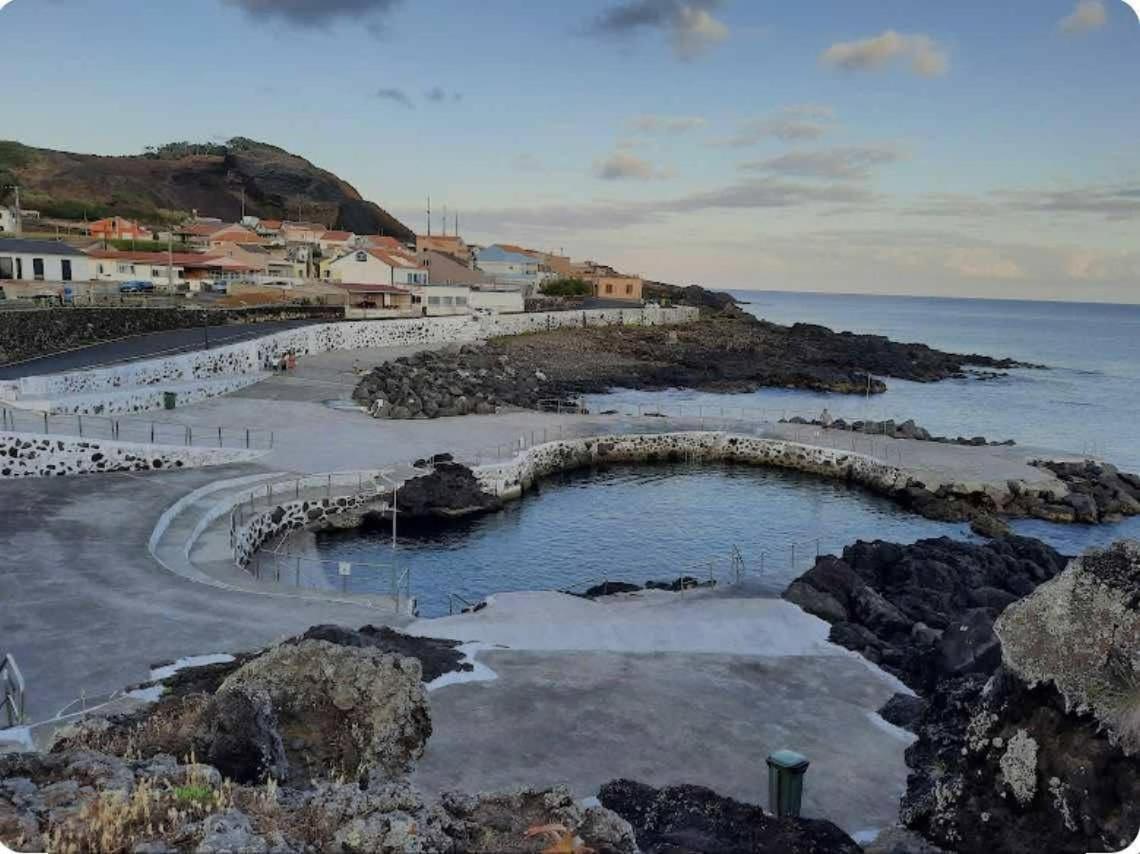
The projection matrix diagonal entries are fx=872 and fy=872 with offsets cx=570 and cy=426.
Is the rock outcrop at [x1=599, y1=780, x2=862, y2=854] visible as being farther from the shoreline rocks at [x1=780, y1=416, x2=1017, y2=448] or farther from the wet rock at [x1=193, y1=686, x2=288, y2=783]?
the shoreline rocks at [x1=780, y1=416, x2=1017, y2=448]

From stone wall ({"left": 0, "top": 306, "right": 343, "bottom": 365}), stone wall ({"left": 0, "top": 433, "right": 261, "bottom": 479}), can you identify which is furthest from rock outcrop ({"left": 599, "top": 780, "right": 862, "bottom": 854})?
stone wall ({"left": 0, "top": 306, "right": 343, "bottom": 365})

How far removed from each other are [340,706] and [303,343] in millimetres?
47676

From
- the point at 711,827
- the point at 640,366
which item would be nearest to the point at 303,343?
the point at 640,366

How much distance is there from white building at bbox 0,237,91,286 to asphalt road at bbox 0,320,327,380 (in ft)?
37.2

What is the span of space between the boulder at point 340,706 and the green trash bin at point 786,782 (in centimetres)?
337

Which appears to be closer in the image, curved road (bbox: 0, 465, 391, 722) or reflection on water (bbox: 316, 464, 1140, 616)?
curved road (bbox: 0, 465, 391, 722)

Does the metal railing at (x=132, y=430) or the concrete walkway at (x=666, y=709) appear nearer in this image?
the concrete walkway at (x=666, y=709)

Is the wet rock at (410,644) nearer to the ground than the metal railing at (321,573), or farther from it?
farther from it

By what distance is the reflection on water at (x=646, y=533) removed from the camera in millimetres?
24656

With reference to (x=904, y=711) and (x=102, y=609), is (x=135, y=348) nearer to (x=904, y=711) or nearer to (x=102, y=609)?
(x=102, y=609)

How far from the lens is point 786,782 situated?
326 inches

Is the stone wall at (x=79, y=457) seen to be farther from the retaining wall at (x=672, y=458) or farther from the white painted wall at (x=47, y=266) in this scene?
the white painted wall at (x=47, y=266)

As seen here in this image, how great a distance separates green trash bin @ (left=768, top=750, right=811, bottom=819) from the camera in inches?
325

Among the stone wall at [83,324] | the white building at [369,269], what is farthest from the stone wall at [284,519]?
the white building at [369,269]
